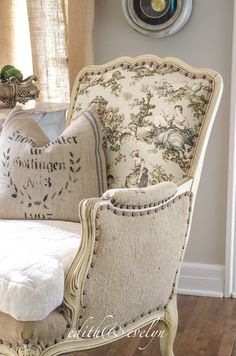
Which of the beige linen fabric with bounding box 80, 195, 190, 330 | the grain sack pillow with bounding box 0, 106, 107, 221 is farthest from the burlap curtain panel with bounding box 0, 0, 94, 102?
the beige linen fabric with bounding box 80, 195, 190, 330

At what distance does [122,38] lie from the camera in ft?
8.68

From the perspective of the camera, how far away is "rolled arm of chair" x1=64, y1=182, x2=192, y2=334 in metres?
1.58

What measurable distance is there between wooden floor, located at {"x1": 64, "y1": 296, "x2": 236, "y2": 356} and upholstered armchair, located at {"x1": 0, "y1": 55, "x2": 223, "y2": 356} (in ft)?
0.77

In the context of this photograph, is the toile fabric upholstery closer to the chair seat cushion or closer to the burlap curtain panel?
the chair seat cushion

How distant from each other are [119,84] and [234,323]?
1013 mm

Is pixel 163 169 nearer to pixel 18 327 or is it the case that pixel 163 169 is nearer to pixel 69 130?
pixel 69 130

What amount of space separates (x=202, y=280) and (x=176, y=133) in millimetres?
943

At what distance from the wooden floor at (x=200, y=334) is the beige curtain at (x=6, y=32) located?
1294 mm

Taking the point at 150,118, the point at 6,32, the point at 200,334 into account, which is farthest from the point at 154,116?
the point at 6,32

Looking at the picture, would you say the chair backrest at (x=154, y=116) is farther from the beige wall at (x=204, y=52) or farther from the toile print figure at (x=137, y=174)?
the beige wall at (x=204, y=52)

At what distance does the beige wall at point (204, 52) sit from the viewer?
2.53 metres

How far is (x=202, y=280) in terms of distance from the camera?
269cm

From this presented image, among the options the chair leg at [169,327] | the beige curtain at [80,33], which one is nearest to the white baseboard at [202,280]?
the chair leg at [169,327]

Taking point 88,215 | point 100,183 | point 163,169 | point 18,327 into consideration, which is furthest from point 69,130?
point 18,327
